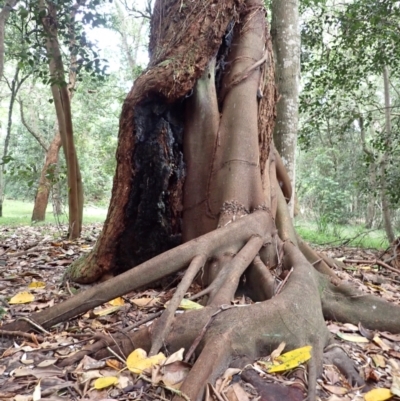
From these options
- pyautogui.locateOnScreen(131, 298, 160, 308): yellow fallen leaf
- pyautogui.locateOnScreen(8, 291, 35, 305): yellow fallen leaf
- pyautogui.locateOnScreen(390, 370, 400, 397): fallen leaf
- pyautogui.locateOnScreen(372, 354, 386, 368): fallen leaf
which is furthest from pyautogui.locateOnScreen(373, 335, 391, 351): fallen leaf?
pyautogui.locateOnScreen(8, 291, 35, 305): yellow fallen leaf

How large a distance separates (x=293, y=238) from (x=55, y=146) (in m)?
9.81

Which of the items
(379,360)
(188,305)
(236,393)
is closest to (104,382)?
(236,393)

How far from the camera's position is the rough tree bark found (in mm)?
2729

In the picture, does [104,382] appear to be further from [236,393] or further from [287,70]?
[287,70]

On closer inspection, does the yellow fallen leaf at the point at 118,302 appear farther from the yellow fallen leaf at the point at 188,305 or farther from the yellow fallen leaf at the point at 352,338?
the yellow fallen leaf at the point at 352,338

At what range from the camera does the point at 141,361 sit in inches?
77.2

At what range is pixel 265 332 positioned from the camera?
212cm

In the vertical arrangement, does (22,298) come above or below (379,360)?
below

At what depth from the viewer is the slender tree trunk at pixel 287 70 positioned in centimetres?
582

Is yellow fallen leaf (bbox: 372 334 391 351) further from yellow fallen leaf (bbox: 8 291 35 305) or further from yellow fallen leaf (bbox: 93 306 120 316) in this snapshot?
yellow fallen leaf (bbox: 8 291 35 305)

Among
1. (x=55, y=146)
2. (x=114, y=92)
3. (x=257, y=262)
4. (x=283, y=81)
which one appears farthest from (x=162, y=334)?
(x=114, y=92)

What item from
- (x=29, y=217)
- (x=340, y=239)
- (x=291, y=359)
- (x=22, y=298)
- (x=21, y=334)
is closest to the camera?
(x=291, y=359)

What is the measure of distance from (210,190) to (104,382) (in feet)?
6.87

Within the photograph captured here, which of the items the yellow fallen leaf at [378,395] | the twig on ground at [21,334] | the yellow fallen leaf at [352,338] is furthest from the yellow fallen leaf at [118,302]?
the yellow fallen leaf at [378,395]
